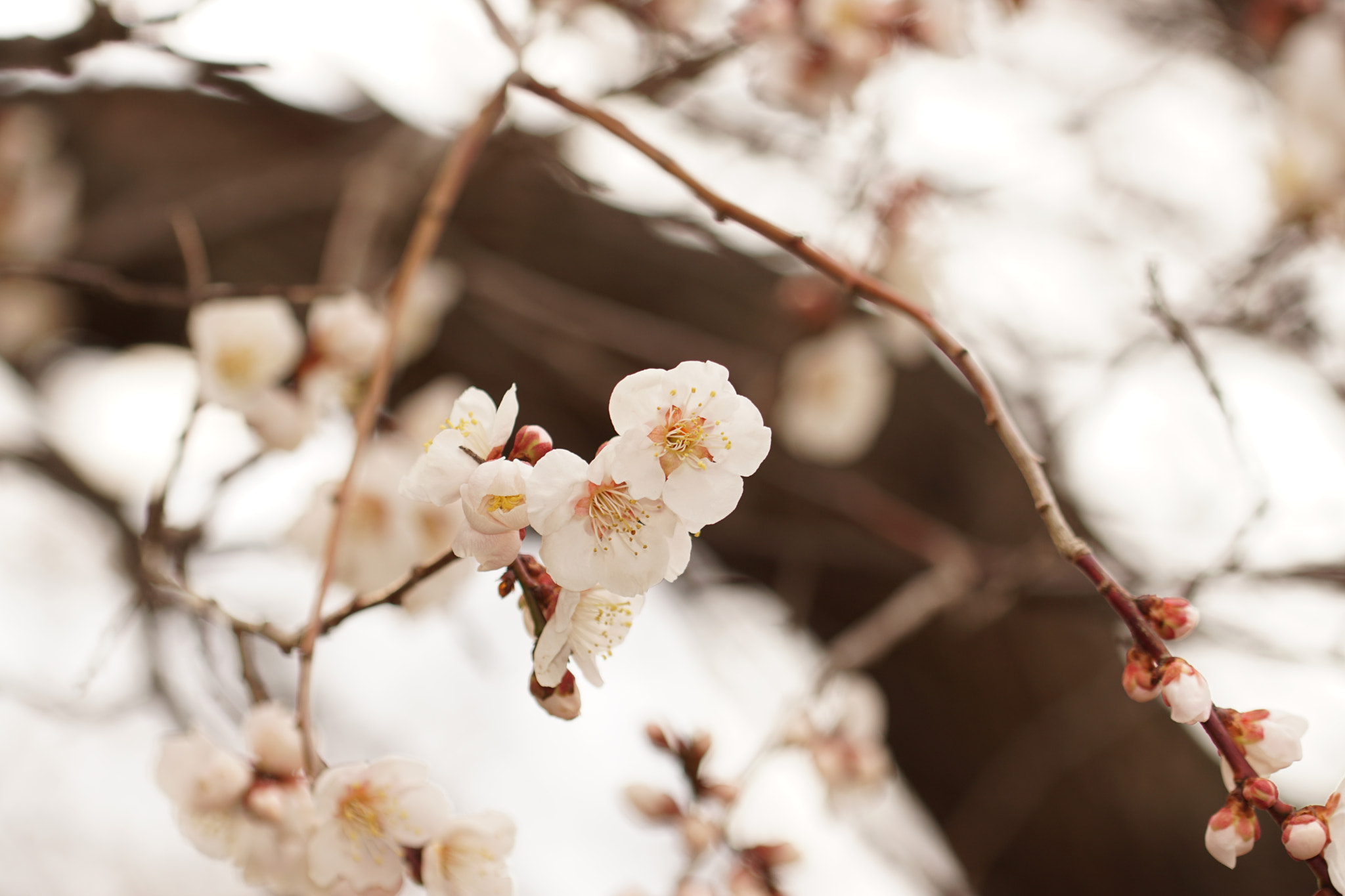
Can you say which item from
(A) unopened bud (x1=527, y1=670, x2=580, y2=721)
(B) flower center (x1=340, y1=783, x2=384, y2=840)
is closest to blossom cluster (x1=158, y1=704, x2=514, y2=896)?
(B) flower center (x1=340, y1=783, x2=384, y2=840)

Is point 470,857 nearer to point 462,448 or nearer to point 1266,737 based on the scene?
point 462,448

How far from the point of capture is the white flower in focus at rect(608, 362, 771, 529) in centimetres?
50

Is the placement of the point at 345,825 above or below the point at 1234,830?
below

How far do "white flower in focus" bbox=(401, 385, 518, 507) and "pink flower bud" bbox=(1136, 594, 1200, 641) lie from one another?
1.34 ft

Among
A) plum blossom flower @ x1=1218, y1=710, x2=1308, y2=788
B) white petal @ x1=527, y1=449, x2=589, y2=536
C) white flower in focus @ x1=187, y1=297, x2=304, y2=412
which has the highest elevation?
white petal @ x1=527, y1=449, x2=589, y2=536

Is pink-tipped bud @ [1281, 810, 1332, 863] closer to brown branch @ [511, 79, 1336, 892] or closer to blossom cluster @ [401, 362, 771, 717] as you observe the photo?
brown branch @ [511, 79, 1336, 892]

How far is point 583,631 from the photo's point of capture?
0.58 meters

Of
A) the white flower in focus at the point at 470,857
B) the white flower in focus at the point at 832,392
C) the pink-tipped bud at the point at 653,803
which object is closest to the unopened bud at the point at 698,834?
the pink-tipped bud at the point at 653,803

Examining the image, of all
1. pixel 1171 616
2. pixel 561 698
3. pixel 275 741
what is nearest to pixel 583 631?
pixel 561 698

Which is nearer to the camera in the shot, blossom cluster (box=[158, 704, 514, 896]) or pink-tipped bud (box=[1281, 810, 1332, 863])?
pink-tipped bud (box=[1281, 810, 1332, 863])

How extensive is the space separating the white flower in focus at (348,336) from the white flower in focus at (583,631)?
0.49 m

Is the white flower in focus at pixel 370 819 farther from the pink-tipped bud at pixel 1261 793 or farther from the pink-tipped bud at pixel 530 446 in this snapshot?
the pink-tipped bud at pixel 1261 793

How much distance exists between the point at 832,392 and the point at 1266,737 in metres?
1.14

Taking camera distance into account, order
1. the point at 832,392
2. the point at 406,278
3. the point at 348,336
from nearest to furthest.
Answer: the point at 406,278 → the point at 348,336 → the point at 832,392
